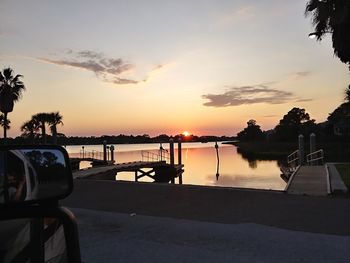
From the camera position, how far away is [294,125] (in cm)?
12731

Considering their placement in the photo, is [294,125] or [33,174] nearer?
[33,174]

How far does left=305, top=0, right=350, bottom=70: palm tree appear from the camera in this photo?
53.9 ft

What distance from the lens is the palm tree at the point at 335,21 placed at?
1642 cm

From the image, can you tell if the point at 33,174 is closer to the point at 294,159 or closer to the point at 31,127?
the point at 294,159

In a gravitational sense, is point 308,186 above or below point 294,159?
below

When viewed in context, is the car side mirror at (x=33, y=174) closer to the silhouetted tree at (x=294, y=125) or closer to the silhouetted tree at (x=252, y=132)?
the silhouetted tree at (x=294, y=125)

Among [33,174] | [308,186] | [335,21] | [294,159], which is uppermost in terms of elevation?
[335,21]

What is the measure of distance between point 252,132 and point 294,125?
167 ft

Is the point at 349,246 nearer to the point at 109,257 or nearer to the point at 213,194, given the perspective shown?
the point at 109,257

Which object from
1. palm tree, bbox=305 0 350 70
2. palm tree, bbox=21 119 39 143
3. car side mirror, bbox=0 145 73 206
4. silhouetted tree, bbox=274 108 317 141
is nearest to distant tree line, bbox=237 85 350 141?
silhouetted tree, bbox=274 108 317 141

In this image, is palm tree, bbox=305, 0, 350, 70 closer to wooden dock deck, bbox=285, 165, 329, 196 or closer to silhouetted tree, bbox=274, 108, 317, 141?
wooden dock deck, bbox=285, 165, 329, 196

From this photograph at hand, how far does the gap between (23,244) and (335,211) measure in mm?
8674

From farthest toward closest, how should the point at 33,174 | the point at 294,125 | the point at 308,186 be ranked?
the point at 294,125, the point at 308,186, the point at 33,174

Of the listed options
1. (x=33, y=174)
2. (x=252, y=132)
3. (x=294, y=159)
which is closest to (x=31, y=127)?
(x=294, y=159)
